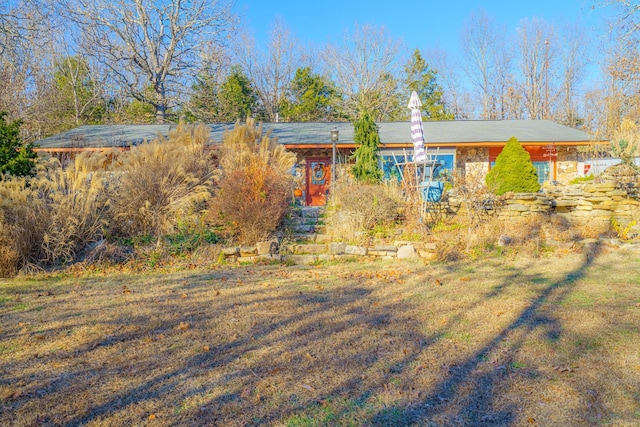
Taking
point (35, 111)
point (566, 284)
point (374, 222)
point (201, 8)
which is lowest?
point (566, 284)

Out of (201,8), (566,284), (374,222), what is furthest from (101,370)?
(201,8)

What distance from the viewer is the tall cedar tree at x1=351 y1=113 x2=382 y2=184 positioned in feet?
41.9

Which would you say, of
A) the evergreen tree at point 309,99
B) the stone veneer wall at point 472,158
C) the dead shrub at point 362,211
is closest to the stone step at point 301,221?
the dead shrub at point 362,211

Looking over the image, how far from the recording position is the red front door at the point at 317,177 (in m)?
16.7

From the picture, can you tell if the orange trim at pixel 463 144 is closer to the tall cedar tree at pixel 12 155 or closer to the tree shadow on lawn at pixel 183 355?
the tall cedar tree at pixel 12 155

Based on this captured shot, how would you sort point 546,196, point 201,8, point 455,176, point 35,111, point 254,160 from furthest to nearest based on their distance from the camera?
point 201,8
point 35,111
point 546,196
point 455,176
point 254,160

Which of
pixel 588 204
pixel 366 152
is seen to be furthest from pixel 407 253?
pixel 366 152

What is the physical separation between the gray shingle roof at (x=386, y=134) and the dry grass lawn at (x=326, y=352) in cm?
1017

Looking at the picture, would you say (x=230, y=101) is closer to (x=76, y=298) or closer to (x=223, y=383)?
(x=76, y=298)

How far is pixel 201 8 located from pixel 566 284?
21990 mm

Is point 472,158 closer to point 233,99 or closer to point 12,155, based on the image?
point 233,99

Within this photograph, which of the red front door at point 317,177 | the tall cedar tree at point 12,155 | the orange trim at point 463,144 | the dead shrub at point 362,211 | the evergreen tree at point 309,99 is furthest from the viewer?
the evergreen tree at point 309,99

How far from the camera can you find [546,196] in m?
10.3

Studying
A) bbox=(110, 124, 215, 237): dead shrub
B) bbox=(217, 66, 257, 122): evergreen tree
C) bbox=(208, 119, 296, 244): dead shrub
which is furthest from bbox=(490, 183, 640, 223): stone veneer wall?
bbox=(217, 66, 257, 122): evergreen tree
